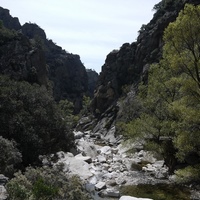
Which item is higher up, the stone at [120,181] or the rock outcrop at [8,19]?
the rock outcrop at [8,19]

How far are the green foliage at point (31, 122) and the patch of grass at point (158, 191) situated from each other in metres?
7.52

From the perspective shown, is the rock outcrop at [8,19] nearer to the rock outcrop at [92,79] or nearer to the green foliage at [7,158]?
Result: the rock outcrop at [92,79]

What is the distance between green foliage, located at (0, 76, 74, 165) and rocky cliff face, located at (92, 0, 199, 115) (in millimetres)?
59281

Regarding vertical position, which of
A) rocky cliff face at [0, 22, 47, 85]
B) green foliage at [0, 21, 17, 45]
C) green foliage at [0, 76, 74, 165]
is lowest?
green foliage at [0, 76, 74, 165]

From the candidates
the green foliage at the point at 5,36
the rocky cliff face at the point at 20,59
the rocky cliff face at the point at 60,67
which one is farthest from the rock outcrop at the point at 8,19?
the rocky cliff face at the point at 20,59

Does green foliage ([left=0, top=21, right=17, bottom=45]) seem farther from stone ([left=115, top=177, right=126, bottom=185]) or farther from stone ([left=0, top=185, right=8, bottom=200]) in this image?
stone ([left=0, top=185, right=8, bottom=200])

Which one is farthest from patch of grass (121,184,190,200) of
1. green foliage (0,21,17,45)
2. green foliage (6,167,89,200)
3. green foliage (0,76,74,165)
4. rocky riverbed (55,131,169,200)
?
green foliage (0,21,17,45)

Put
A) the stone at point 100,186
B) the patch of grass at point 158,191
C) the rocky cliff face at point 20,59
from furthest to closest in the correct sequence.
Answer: the rocky cliff face at point 20,59 → the stone at point 100,186 → the patch of grass at point 158,191

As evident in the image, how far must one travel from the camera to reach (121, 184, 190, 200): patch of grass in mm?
20641

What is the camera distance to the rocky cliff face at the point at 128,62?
85.9m

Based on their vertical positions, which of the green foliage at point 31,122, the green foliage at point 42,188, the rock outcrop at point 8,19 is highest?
the rock outcrop at point 8,19

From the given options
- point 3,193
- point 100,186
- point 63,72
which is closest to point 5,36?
point 100,186

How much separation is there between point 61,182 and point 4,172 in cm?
563

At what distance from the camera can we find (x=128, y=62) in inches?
3772
